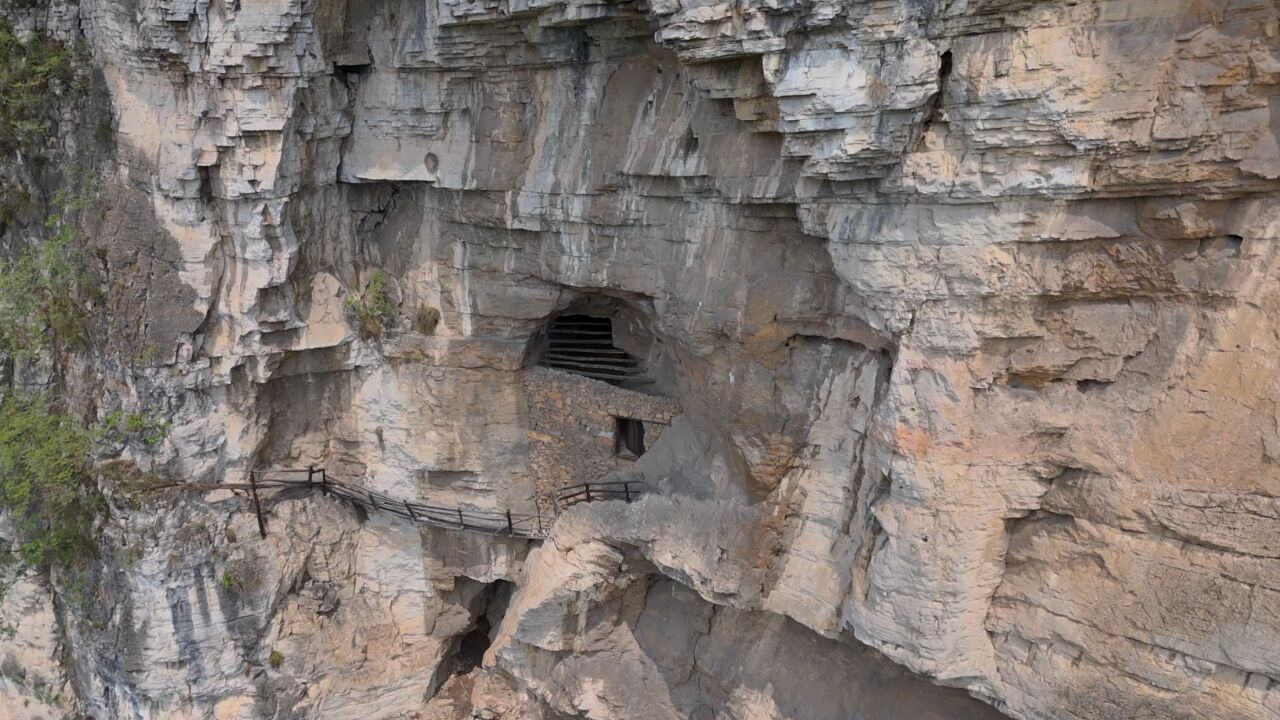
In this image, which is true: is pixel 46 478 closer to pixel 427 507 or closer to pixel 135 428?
pixel 135 428

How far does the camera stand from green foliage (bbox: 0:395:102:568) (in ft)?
31.0

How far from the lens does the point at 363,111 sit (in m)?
9.08

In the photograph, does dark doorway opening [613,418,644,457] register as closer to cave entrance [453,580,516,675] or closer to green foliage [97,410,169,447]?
cave entrance [453,580,516,675]

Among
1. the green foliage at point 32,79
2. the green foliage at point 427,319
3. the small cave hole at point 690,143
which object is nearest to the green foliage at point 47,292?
the green foliage at point 32,79

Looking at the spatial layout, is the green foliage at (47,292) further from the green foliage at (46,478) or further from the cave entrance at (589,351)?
the cave entrance at (589,351)

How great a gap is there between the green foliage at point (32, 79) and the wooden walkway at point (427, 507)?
182 inches

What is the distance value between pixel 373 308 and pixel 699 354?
4225mm

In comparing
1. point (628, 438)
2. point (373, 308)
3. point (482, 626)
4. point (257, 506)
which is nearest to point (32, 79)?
point (373, 308)

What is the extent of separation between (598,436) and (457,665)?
4.70 meters

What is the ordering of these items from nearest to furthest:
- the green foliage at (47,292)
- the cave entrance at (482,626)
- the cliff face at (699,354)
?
the cliff face at (699,354) → the green foliage at (47,292) → the cave entrance at (482,626)

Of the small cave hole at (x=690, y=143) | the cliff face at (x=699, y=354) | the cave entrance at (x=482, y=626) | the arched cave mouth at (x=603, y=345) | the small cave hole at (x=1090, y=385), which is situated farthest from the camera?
the cave entrance at (x=482, y=626)

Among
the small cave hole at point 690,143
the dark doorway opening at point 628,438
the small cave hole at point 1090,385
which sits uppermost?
the small cave hole at point 690,143

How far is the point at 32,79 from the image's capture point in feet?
30.2

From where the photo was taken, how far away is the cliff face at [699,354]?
5078mm
